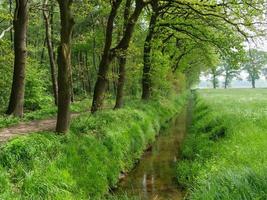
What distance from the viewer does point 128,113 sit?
62.2ft

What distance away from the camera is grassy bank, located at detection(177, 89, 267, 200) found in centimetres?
698

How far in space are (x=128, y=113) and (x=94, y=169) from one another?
8.00 meters

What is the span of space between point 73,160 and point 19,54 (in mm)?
7423

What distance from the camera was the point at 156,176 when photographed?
43.0 ft

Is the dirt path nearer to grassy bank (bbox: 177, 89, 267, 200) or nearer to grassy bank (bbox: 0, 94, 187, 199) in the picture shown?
grassy bank (bbox: 0, 94, 187, 199)

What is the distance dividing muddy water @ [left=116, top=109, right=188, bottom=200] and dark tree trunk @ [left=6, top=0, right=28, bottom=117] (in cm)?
588

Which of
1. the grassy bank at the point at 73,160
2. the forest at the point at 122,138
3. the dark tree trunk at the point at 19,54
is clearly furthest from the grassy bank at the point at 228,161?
the dark tree trunk at the point at 19,54

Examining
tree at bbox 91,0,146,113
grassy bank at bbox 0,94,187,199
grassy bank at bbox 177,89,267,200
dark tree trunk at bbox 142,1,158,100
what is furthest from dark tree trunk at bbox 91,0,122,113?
dark tree trunk at bbox 142,1,158,100

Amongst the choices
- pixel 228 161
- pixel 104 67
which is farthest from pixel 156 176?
pixel 104 67

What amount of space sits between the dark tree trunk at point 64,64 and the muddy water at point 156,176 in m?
2.76

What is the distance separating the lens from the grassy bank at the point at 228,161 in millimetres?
6980

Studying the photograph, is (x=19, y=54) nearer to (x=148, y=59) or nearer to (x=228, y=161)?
(x=228, y=161)

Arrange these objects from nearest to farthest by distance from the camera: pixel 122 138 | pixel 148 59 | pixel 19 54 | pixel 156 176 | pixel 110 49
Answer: pixel 156 176 → pixel 122 138 → pixel 19 54 → pixel 110 49 → pixel 148 59

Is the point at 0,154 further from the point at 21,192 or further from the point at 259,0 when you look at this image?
the point at 259,0
